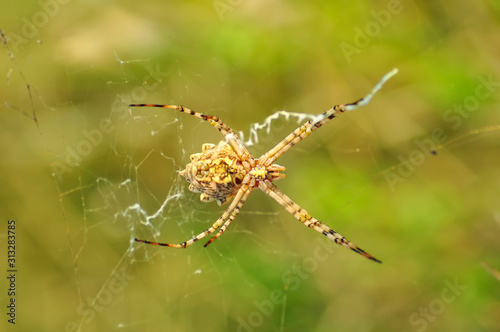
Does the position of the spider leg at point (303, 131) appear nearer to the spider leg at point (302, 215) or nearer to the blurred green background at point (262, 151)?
the spider leg at point (302, 215)

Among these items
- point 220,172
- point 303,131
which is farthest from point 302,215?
point 220,172

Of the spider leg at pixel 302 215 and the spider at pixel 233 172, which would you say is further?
the spider leg at pixel 302 215

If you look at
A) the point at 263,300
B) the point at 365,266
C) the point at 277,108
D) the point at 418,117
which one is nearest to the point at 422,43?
the point at 418,117

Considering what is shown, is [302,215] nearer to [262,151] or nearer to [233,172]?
[233,172]

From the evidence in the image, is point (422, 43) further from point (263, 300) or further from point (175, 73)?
point (263, 300)

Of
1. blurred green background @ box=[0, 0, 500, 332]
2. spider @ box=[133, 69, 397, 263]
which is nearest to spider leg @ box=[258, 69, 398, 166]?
spider @ box=[133, 69, 397, 263]

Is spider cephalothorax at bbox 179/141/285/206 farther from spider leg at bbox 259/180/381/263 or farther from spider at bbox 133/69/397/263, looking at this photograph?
spider leg at bbox 259/180/381/263

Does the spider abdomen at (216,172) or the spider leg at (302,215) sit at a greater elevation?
the spider abdomen at (216,172)

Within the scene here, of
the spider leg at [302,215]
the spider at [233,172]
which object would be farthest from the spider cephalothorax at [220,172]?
the spider leg at [302,215]
